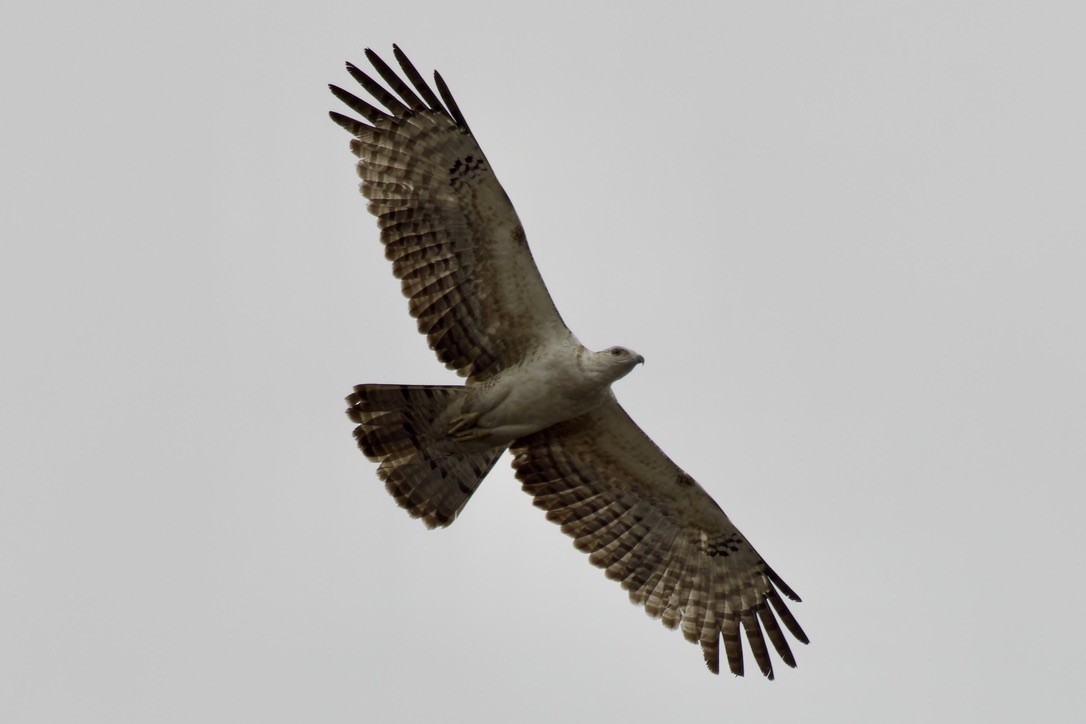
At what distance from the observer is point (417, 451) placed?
16234mm

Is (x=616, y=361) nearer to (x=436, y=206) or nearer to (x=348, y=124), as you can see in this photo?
(x=436, y=206)

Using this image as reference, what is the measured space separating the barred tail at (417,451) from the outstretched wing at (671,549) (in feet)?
2.33

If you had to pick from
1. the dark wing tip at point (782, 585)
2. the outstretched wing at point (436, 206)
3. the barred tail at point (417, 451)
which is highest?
the outstretched wing at point (436, 206)

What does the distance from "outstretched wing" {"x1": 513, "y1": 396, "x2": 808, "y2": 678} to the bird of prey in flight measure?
0.07ft

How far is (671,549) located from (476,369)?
2.68m

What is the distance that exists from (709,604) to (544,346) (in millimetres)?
3117

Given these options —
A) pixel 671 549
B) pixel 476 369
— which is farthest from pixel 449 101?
pixel 671 549

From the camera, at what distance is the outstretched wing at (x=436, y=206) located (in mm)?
15664

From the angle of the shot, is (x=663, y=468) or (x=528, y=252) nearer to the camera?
(x=528, y=252)

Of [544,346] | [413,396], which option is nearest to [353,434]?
[413,396]

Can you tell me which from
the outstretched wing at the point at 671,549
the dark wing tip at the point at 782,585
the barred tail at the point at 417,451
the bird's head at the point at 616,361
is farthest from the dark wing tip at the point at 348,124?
the dark wing tip at the point at 782,585

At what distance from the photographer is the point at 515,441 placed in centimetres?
1678

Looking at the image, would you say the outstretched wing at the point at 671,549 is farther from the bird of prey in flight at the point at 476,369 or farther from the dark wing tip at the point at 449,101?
the dark wing tip at the point at 449,101

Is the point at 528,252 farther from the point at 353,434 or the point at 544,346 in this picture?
the point at 353,434
